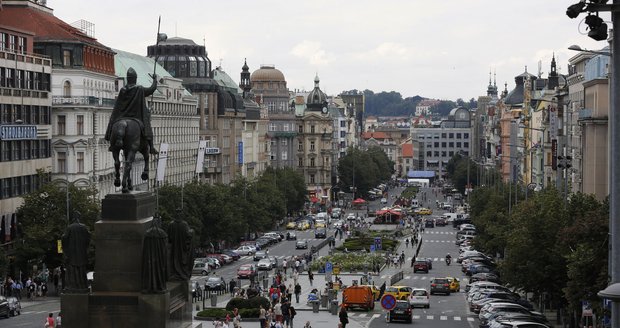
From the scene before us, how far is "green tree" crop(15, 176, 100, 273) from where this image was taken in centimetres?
8456

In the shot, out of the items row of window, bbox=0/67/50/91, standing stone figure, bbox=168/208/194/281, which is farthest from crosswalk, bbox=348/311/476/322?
standing stone figure, bbox=168/208/194/281

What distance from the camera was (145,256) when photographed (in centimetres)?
3303

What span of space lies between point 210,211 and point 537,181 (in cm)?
4616

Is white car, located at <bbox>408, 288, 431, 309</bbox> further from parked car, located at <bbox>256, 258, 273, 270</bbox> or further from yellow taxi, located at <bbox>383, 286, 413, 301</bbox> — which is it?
parked car, located at <bbox>256, 258, 273, 270</bbox>

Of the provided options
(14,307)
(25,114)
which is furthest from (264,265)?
(14,307)

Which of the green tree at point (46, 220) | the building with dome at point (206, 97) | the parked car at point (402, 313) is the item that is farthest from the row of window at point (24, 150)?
the building with dome at point (206, 97)

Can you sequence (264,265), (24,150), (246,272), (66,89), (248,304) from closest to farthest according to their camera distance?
1. (248,304)
2. (24,150)
3. (246,272)
4. (264,265)
5. (66,89)

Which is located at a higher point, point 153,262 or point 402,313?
point 153,262

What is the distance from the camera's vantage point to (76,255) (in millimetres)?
33938

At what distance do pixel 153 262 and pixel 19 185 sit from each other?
66.1m

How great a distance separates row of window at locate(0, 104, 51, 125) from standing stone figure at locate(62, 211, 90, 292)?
61107 millimetres

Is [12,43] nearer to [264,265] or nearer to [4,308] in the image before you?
[264,265]

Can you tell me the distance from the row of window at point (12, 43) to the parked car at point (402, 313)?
36140 mm

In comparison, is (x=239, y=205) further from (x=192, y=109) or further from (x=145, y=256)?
(x=145, y=256)
